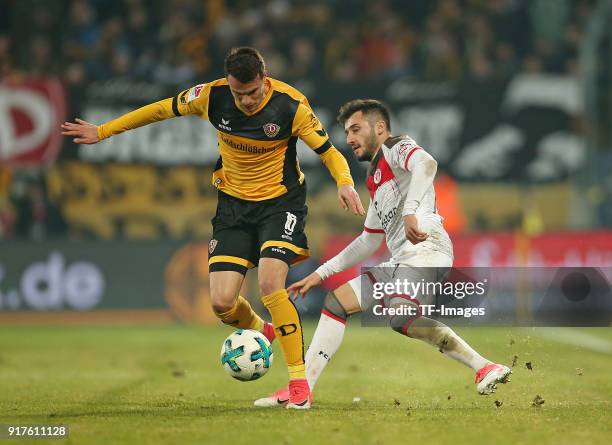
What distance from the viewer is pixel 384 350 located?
11297 mm

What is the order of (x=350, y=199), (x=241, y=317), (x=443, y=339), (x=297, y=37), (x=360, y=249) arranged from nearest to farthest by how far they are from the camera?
(x=350, y=199), (x=443, y=339), (x=360, y=249), (x=241, y=317), (x=297, y=37)

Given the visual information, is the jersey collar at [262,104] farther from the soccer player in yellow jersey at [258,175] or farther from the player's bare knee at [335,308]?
the player's bare knee at [335,308]

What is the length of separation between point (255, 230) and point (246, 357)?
956mm

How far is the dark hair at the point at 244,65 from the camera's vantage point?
721cm

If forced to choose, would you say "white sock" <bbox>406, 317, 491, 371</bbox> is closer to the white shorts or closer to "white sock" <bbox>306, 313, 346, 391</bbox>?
the white shorts

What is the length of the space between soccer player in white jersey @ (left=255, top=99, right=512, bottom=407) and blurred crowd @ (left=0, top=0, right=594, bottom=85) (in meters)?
9.17

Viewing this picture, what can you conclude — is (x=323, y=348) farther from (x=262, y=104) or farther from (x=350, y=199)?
(x=262, y=104)

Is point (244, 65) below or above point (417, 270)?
above

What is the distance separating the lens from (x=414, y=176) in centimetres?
731

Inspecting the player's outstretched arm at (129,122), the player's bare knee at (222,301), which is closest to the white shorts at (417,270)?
the player's bare knee at (222,301)

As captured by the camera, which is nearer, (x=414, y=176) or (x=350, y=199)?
(x=350, y=199)

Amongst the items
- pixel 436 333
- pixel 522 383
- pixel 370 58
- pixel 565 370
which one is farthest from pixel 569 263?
pixel 436 333

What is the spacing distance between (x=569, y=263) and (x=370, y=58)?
4735 millimetres

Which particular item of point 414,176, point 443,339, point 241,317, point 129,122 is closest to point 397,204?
point 414,176
